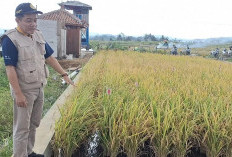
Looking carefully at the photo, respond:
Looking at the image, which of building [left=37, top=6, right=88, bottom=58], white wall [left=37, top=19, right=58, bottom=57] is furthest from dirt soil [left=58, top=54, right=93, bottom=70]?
white wall [left=37, top=19, right=58, bottom=57]

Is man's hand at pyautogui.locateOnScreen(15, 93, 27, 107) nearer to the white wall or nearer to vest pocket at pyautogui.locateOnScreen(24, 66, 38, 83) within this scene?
vest pocket at pyautogui.locateOnScreen(24, 66, 38, 83)

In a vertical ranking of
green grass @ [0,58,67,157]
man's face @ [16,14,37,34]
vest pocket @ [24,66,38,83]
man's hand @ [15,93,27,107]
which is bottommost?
green grass @ [0,58,67,157]

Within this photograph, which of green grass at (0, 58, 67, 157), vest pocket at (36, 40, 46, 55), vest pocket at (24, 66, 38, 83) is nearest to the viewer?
vest pocket at (24, 66, 38, 83)

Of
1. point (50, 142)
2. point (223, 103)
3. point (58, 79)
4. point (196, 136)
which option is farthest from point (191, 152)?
point (58, 79)

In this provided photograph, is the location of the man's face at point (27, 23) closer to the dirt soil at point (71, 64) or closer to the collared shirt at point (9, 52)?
the collared shirt at point (9, 52)

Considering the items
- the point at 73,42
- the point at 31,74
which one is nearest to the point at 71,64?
the point at 73,42

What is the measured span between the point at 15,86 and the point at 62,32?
35.2 ft

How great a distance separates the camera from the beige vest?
6.60 ft

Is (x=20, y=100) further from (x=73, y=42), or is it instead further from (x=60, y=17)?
(x=60, y=17)

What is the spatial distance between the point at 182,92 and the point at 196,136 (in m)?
1.21

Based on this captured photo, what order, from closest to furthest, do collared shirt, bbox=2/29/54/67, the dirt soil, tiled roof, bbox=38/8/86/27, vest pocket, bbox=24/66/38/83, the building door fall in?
collared shirt, bbox=2/29/54/67
vest pocket, bbox=24/66/38/83
the dirt soil
the building door
tiled roof, bbox=38/8/86/27

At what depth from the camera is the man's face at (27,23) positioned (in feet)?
6.64

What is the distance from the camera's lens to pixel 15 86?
1.98 metres

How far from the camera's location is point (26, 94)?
83.1 inches
